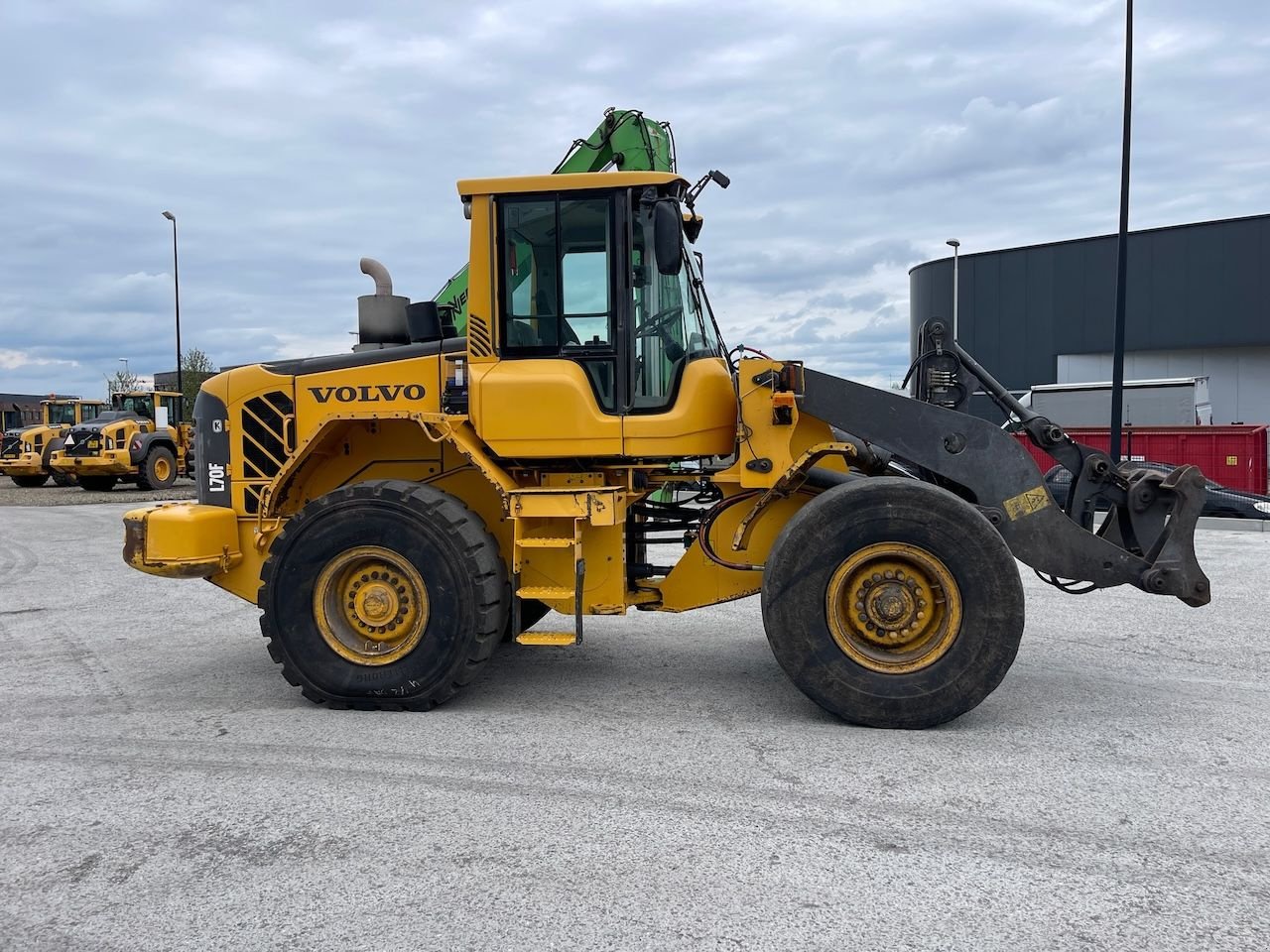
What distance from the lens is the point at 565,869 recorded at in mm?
3416

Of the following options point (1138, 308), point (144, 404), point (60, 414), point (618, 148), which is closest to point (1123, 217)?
point (618, 148)

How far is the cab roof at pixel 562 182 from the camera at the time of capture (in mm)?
5273

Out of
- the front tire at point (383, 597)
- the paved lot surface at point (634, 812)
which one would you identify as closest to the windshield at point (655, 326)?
the front tire at point (383, 597)

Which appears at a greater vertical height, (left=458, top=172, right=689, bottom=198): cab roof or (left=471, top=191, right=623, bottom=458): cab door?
(left=458, top=172, right=689, bottom=198): cab roof

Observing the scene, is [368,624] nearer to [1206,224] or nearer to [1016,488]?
[1016,488]

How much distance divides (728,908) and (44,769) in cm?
336

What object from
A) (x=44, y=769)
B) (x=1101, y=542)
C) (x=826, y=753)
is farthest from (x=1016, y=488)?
(x=44, y=769)

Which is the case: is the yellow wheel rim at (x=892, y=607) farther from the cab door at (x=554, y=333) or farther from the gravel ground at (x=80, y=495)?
the gravel ground at (x=80, y=495)

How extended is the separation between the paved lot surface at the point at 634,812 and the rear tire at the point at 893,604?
251 millimetres

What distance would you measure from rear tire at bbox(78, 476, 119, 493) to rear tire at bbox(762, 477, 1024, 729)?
25291mm

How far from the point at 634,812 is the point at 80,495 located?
24.3 m

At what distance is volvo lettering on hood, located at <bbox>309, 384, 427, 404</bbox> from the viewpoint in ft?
18.3

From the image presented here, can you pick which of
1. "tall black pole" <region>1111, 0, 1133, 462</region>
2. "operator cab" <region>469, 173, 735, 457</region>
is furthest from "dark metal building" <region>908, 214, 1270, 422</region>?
"operator cab" <region>469, 173, 735, 457</region>

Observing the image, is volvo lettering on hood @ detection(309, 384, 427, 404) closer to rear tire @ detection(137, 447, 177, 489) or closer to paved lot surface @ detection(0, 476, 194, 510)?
paved lot surface @ detection(0, 476, 194, 510)
